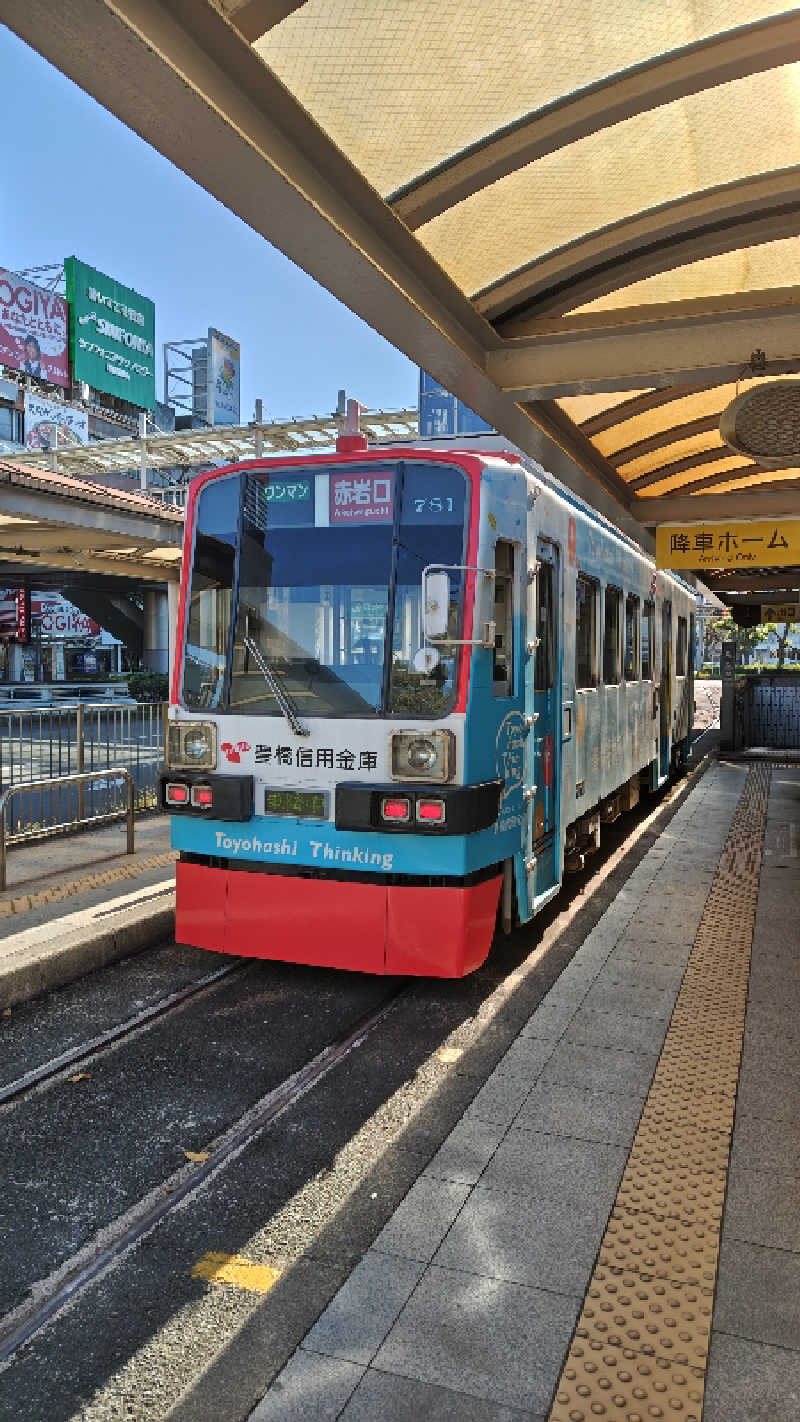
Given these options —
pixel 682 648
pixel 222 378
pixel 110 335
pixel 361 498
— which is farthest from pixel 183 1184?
pixel 222 378

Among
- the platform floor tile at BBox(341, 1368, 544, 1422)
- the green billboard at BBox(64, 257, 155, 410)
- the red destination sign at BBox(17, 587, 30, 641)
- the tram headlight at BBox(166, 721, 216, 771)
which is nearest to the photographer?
the platform floor tile at BBox(341, 1368, 544, 1422)

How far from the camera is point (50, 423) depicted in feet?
150

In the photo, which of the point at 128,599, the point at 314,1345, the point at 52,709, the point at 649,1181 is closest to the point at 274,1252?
the point at 314,1345

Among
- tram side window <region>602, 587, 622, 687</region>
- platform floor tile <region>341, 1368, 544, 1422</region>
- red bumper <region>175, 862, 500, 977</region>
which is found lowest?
platform floor tile <region>341, 1368, 544, 1422</region>

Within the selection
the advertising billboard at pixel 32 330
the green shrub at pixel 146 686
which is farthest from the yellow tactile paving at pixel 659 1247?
the advertising billboard at pixel 32 330

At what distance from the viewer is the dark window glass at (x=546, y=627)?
19.6ft

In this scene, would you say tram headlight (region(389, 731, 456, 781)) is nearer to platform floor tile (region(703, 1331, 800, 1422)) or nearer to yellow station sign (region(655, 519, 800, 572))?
platform floor tile (region(703, 1331, 800, 1422))

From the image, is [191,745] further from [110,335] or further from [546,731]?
[110,335]

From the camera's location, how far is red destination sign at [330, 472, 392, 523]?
5.12 m

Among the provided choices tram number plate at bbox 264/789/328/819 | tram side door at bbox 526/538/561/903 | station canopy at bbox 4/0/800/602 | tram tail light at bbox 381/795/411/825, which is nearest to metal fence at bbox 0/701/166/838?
tram number plate at bbox 264/789/328/819

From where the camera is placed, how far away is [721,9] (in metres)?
3.22

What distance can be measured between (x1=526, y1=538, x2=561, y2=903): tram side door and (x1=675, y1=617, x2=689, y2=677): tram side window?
24.1ft

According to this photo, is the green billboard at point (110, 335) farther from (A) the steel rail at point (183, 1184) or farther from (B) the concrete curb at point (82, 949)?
(A) the steel rail at point (183, 1184)

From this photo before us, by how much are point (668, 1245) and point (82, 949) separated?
12.3 ft
